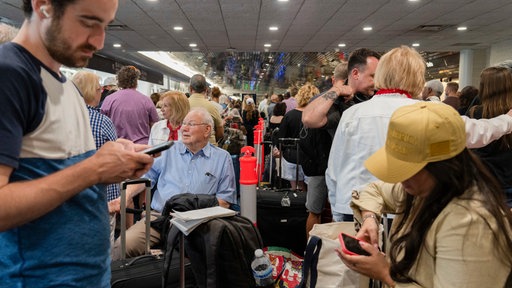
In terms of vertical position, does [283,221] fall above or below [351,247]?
below

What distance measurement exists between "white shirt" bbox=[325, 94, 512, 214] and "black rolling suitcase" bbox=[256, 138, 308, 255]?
1202 millimetres

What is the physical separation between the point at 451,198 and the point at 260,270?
1.10 metres

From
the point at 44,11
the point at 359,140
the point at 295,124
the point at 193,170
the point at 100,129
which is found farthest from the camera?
the point at 295,124

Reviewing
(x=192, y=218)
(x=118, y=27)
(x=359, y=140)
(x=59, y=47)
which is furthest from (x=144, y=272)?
(x=118, y=27)

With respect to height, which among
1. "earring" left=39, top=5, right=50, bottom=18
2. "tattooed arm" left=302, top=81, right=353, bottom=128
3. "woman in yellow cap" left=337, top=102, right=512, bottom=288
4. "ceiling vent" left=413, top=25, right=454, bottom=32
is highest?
"ceiling vent" left=413, top=25, right=454, bottom=32

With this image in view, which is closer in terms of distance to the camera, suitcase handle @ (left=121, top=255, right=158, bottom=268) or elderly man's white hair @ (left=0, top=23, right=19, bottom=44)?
elderly man's white hair @ (left=0, top=23, right=19, bottom=44)

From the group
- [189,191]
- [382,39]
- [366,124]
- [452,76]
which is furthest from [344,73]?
[452,76]

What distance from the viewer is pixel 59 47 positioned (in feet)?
2.85

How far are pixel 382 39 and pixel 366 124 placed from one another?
9.28 meters

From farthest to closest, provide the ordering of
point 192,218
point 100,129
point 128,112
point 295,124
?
point 295,124 < point 128,112 < point 100,129 < point 192,218

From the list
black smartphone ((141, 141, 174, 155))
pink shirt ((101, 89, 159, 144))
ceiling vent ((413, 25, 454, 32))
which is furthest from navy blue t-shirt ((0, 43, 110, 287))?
ceiling vent ((413, 25, 454, 32))

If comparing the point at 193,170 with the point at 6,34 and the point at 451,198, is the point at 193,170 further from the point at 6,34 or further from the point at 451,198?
the point at 451,198

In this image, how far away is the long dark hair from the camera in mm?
989

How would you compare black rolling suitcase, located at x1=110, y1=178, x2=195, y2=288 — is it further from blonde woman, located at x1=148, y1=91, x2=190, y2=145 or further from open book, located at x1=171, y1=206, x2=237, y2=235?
blonde woman, located at x1=148, y1=91, x2=190, y2=145
